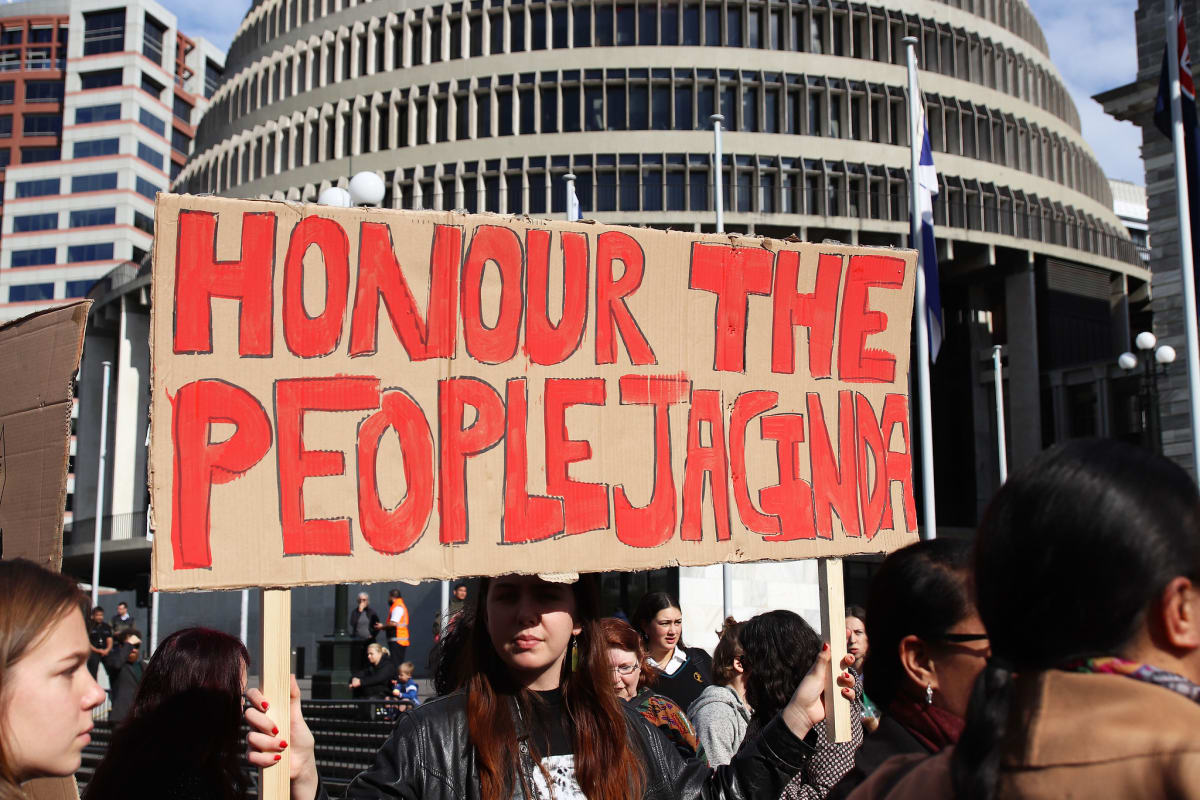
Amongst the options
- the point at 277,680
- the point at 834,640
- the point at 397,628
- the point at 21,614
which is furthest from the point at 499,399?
the point at 397,628

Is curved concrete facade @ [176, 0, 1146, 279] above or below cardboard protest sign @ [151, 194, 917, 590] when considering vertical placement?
above

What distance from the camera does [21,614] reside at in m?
2.27

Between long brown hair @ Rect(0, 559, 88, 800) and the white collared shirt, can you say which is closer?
long brown hair @ Rect(0, 559, 88, 800)

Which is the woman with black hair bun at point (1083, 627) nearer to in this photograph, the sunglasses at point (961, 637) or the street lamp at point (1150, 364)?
the sunglasses at point (961, 637)

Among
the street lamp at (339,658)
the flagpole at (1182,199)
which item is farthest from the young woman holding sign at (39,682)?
the street lamp at (339,658)

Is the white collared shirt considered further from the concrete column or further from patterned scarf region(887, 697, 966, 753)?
the concrete column

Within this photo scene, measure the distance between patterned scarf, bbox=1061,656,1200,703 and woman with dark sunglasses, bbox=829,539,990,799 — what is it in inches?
39.4

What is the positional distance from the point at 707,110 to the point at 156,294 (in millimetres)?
40313

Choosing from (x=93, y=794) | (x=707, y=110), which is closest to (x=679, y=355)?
(x=93, y=794)

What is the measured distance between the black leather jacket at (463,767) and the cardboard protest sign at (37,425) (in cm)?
135

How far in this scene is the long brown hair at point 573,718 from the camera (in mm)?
3014

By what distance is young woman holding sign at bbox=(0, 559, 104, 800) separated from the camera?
2.21 m

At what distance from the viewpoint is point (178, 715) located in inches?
141

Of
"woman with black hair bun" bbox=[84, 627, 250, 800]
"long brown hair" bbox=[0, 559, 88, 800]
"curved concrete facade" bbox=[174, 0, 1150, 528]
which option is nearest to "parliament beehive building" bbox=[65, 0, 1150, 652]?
"curved concrete facade" bbox=[174, 0, 1150, 528]
